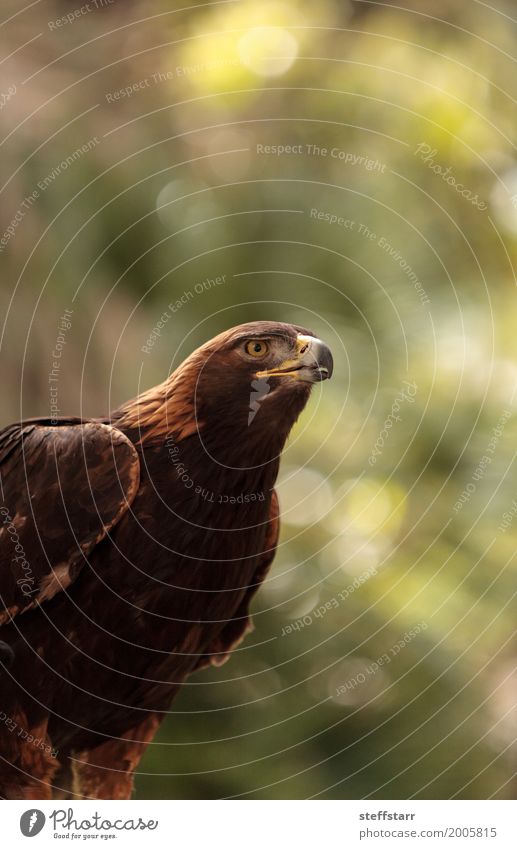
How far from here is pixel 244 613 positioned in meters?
1.71

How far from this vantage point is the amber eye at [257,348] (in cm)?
138

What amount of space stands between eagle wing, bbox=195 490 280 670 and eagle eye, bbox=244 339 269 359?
0.30 metres

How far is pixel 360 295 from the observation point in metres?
2.77

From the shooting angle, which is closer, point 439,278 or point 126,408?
point 126,408

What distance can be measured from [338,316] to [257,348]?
1.40 metres

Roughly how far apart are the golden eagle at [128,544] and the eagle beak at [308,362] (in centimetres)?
2

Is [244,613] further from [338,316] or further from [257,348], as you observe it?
[338,316]

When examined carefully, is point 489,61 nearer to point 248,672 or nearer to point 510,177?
point 510,177

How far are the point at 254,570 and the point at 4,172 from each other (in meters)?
1.56

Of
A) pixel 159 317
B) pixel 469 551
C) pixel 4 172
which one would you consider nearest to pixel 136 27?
pixel 4 172
